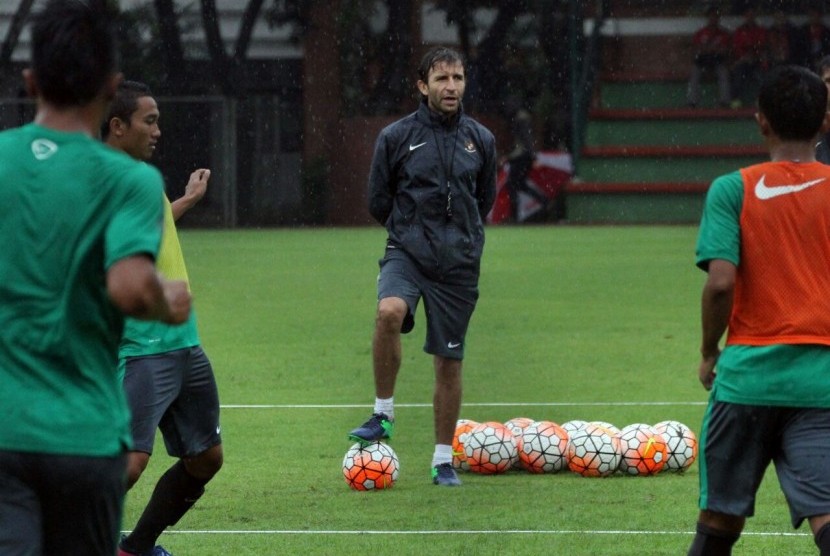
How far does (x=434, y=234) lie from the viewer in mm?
8320

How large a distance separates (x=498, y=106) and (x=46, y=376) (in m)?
31.2

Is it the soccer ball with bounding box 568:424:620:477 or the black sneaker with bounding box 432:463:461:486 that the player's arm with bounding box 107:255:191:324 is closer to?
the black sneaker with bounding box 432:463:461:486

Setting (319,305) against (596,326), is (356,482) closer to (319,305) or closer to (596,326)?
(596,326)

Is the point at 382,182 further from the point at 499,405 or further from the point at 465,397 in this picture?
the point at 465,397

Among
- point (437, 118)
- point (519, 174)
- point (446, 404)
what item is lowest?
point (519, 174)

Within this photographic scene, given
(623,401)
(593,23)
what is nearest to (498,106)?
(593,23)

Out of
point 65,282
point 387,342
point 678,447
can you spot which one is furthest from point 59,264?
point 678,447

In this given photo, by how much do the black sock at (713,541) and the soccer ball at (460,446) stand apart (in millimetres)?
3565

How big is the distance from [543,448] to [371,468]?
3.18 feet

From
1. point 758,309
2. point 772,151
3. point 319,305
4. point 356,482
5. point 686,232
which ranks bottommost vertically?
point 686,232

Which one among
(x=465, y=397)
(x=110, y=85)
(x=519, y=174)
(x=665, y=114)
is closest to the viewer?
(x=110, y=85)

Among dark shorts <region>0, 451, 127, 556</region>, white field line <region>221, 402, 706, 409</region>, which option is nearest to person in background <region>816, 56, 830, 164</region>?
white field line <region>221, 402, 706, 409</region>

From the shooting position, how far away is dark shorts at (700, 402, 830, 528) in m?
4.72

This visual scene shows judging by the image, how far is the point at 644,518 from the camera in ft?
23.7
